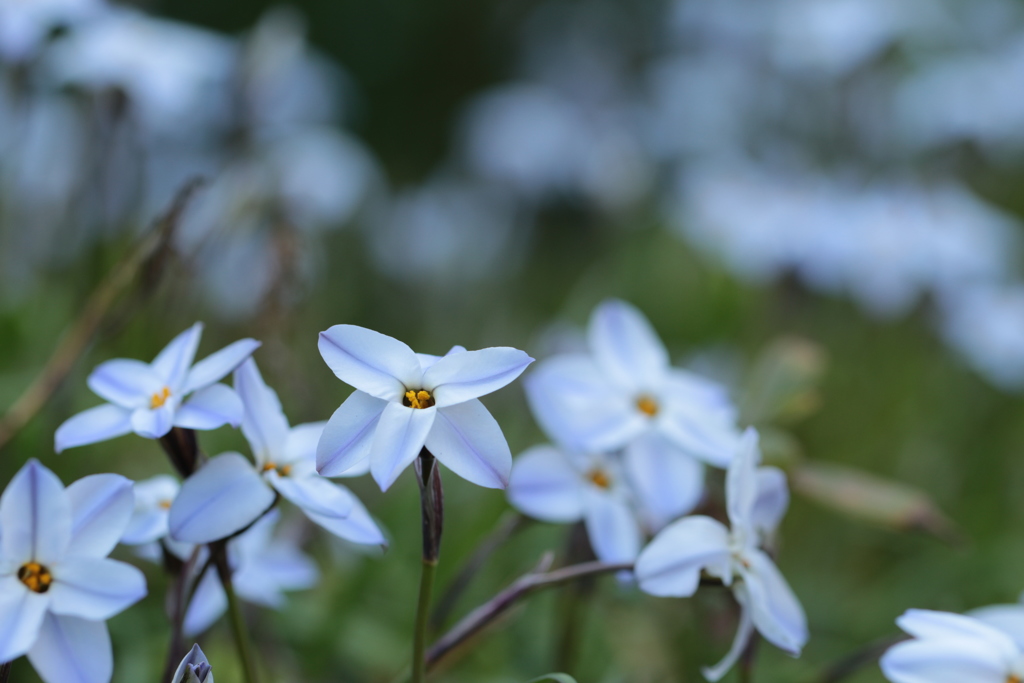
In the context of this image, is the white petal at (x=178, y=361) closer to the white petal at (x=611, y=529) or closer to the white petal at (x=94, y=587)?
the white petal at (x=94, y=587)

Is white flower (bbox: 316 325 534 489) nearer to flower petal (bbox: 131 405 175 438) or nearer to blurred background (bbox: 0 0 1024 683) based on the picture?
→ flower petal (bbox: 131 405 175 438)

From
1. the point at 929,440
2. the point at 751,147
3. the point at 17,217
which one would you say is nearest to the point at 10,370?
the point at 17,217

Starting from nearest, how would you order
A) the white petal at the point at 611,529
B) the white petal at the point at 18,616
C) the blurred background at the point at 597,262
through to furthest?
the white petal at the point at 18,616 < the white petal at the point at 611,529 < the blurred background at the point at 597,262

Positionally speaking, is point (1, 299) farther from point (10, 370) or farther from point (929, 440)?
point (929, 440)

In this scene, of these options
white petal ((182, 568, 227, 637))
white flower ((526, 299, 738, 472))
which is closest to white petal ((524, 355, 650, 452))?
white flower ((526, 299, 738, 472))

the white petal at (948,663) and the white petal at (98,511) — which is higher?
the white petal at (948,663)

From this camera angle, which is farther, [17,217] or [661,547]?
[17,217]

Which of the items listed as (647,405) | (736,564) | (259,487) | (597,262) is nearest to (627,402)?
(647,405)

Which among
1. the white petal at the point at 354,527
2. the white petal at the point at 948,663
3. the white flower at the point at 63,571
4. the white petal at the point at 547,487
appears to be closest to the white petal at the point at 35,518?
the white flower at the point at 63,571
